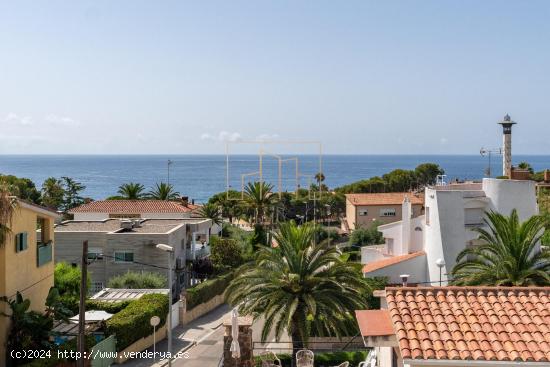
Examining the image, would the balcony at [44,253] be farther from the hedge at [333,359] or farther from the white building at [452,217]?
the white building at [452,217]

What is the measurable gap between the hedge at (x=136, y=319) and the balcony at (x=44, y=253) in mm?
3887

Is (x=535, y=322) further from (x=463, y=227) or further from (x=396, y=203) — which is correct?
(x=396, y=203)

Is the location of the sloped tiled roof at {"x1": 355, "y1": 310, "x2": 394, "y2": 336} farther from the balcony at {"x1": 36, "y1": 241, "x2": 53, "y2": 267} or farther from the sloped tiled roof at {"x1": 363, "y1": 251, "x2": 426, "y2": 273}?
the sloped tiled roof at {"x1": 363, "y1": 251, "x2": 426, "y2": 273}

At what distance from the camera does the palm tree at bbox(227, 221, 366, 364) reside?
25719 mm

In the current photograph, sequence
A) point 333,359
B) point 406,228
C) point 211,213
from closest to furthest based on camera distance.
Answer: point 333,359, point 406,228, point 211,213

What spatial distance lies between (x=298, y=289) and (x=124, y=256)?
17.3 m

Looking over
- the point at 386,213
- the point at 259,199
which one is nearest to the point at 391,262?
the point at 259,199

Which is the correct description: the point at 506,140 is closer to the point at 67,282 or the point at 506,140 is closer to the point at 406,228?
the point at 406,228

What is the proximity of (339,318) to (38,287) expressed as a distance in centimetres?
1290

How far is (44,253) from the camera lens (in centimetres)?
2736

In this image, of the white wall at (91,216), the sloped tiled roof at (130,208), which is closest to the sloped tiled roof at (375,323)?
the sloped tiled roof at (130,208)

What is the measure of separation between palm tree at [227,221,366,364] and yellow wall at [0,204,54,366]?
8.28 metres

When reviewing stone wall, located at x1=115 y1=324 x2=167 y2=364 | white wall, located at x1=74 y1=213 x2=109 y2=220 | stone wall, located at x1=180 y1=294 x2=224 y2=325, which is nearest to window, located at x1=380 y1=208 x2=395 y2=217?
white wall, located at x1=74 y1=213 x2=109 y2=220

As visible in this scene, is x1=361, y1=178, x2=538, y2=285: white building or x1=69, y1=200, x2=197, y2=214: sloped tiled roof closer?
x1=361, y1=178, x2=538, y2=285: white building
